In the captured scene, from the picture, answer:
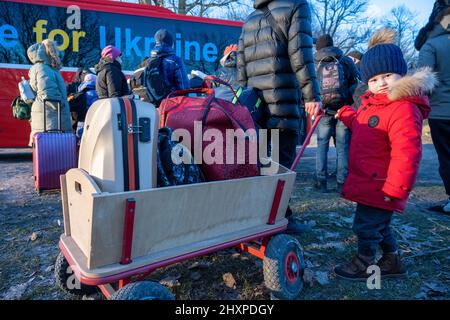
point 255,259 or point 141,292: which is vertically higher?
point 141,292

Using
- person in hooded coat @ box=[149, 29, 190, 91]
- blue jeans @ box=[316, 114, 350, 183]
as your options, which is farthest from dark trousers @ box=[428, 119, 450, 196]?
person in hooded coat @ box=[149, 29, 190, 91]

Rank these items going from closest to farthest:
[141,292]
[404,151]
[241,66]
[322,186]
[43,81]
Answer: [141,292] → [404,151] → [241,66] → [322,186] → [43,81]

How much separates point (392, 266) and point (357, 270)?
263 millimetres

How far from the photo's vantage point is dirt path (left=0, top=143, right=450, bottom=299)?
2.17 m

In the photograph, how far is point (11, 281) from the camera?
227 centimetres

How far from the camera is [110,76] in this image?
4238 mm

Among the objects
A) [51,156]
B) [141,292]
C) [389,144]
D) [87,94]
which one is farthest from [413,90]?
[87,94]

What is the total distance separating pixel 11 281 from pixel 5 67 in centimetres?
606

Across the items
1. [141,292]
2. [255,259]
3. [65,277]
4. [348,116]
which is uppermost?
[348,116]

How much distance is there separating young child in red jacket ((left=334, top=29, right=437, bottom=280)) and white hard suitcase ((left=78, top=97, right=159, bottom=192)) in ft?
4.43

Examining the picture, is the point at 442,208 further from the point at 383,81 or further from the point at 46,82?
the point at 46,82

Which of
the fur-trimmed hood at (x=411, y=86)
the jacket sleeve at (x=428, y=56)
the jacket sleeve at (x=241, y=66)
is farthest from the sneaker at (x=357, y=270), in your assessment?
the jacket sleeve at (x=428, y=56)

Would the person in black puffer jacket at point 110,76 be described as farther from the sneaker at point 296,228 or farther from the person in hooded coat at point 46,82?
the sneaker at point 296,228

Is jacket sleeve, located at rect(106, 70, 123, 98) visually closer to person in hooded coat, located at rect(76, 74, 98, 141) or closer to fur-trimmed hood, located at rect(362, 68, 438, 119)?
person in hooded coat, located at rect(76, 74, 98, 141)
